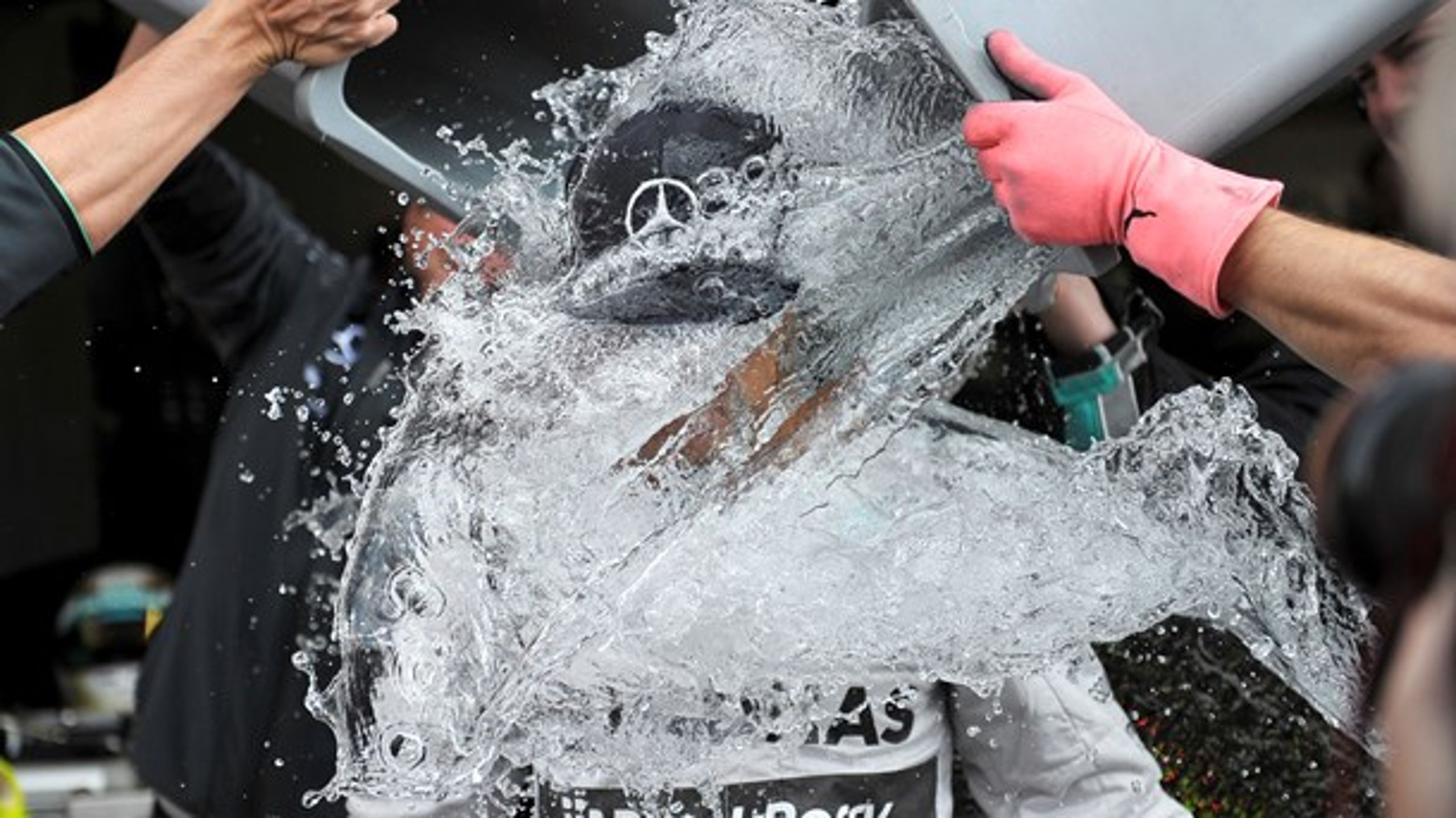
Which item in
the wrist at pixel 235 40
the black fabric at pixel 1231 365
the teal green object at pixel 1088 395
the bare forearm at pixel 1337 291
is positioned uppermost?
the wrist at pixel 235 40

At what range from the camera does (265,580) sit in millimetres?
2139

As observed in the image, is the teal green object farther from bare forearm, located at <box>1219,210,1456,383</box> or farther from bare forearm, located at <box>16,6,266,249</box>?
bare forearm, located at <box>16,6,266,249</box>

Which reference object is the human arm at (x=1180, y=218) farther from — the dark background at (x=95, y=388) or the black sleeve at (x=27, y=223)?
the dark background at (x=95, y=388)

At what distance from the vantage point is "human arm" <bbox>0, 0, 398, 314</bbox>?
1663mm

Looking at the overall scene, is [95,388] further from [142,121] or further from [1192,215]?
[1192,215]

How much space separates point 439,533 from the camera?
5.12 feet

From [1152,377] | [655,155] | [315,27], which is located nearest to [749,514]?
[655,155]

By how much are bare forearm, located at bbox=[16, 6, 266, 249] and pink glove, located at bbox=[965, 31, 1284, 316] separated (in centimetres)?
64

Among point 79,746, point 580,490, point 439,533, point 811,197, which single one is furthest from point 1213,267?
point 79,746

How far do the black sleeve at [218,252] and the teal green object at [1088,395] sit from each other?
0.92 meters

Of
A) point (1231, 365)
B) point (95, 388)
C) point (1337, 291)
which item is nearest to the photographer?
point (1337, 291)

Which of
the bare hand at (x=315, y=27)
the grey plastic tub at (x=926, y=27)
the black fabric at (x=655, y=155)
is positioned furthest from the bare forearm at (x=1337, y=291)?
the bare hand at (x=315, y=27)

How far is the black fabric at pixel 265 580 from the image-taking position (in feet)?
6.81

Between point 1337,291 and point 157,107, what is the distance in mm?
957
